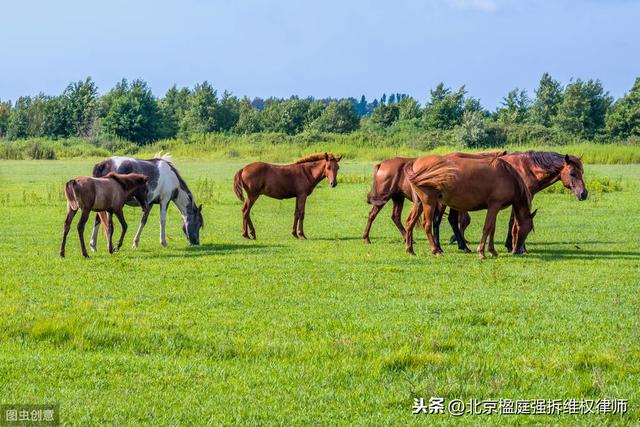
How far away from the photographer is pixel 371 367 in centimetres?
687

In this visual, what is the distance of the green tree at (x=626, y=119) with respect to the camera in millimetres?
66562

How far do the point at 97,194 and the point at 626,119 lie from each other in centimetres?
6060

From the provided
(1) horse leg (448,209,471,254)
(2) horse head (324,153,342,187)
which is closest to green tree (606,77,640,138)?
(2) horse head (324,153,342,187)

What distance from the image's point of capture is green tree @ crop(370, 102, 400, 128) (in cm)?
8612

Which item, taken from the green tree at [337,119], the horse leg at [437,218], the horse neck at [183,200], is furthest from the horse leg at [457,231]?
the green tree at [337,119]

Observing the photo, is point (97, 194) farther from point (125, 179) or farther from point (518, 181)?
point (518, 181)

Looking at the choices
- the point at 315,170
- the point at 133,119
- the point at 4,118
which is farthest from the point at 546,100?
the point at 315,170

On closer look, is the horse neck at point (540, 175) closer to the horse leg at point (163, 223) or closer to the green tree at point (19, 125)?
the horse leg at point (163, 223)

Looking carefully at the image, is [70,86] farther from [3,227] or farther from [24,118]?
[3,227]

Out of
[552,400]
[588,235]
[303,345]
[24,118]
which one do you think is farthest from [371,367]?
[24,118]

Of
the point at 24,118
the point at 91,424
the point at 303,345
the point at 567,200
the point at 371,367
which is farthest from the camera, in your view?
the point at 24,118

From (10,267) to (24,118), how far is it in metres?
74.6

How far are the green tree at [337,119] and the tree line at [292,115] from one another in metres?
0.09

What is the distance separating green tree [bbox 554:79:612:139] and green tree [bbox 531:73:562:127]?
3528 mm
